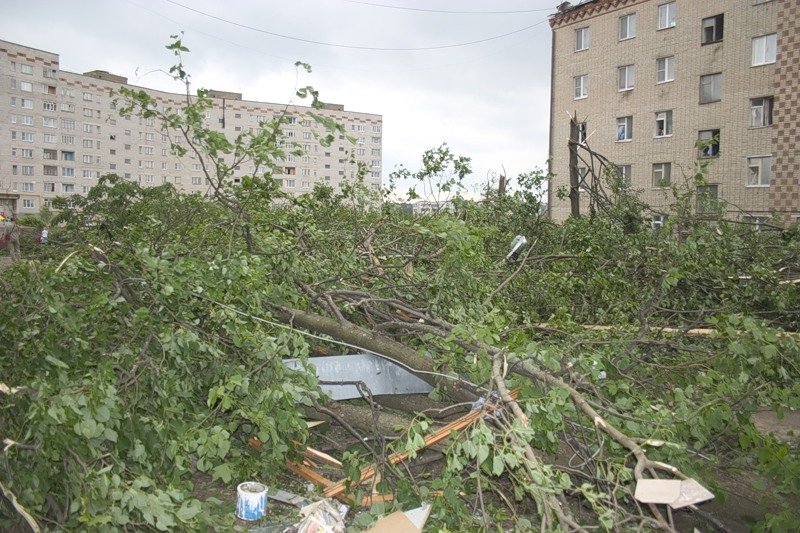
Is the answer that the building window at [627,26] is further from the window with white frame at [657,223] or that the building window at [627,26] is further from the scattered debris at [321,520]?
the scattered debris at [321,520]

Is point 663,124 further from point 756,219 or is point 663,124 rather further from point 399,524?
point 399,524

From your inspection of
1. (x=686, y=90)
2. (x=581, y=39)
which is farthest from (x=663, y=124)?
(x=581, y=39)

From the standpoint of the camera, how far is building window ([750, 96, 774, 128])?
1914 cm

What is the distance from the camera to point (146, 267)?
10.7 feet

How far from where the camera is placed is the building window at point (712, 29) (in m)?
20.0

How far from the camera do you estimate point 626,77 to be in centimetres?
2245

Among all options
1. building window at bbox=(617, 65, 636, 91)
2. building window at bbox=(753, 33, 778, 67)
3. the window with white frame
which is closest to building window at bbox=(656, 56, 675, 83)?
building window at bbox=(617, 65, 636, 91)

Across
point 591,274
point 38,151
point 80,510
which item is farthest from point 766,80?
point 38,151

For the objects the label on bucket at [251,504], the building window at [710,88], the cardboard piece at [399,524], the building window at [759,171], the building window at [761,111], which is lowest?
the label on bucket at [251,504]

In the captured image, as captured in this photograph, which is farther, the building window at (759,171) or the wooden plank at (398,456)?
the building window at (759,171)

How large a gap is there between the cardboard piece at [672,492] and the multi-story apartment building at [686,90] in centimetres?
1556

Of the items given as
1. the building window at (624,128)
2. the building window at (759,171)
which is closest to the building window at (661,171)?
the building window at (624,128)

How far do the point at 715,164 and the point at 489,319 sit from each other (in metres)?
19.8

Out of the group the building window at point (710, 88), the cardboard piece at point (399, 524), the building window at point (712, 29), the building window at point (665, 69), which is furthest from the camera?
the building window at point (665, 69)
